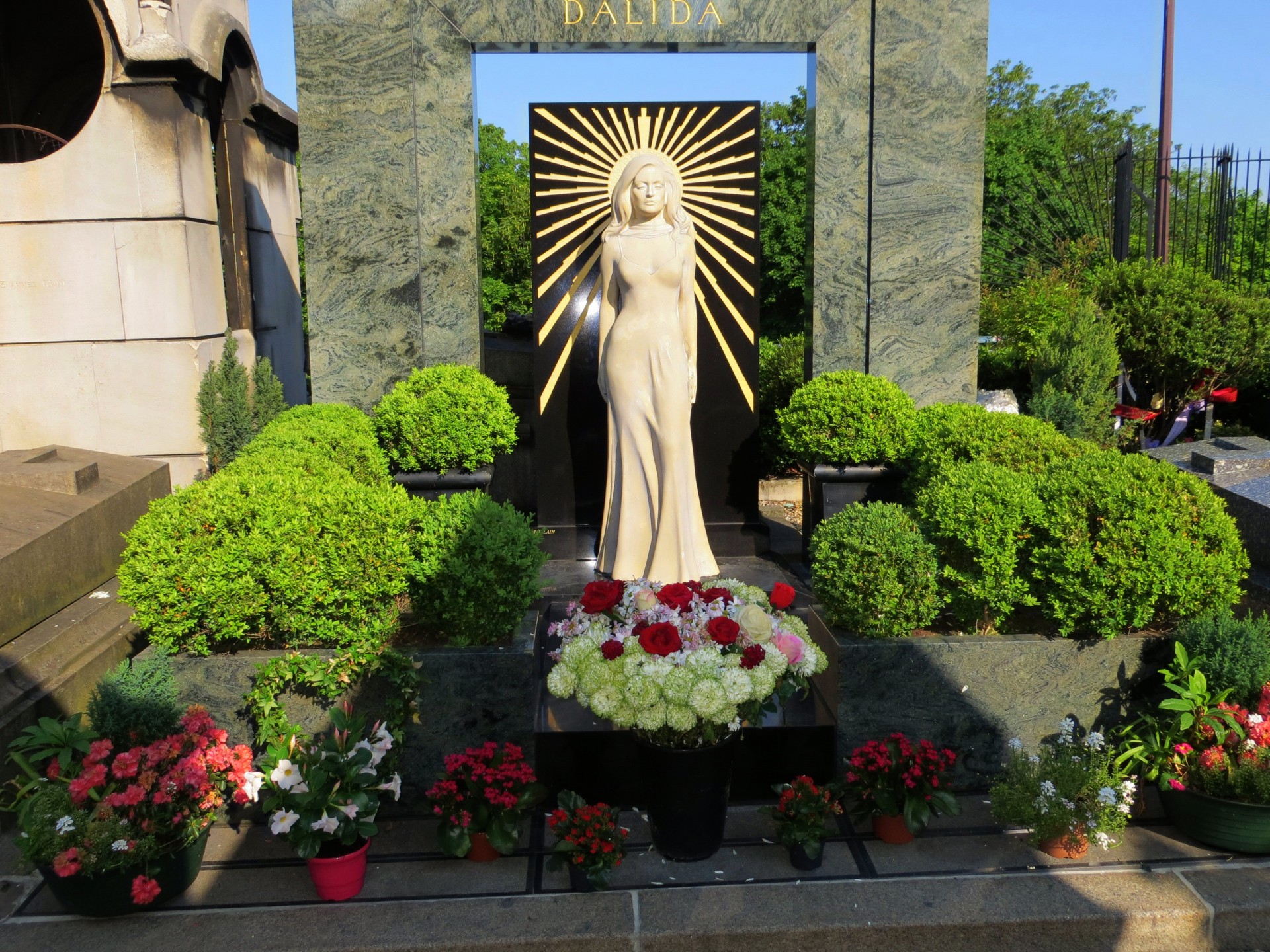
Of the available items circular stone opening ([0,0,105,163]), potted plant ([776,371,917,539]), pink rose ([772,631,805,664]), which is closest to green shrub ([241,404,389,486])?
pink rose ([772,631,805,664])

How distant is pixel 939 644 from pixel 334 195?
231 inches

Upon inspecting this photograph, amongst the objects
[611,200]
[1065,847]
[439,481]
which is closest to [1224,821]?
[1065,847]

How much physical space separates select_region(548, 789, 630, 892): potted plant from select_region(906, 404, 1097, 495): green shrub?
324cm

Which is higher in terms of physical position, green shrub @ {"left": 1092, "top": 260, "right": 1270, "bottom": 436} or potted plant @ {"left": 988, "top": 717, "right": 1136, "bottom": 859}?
green shrub @ {"left": 1092, "top": 260, "right": 1270, "bottom": 436}

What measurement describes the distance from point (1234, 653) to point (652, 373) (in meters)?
3.80

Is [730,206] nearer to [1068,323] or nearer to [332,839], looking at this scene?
[1068,323]

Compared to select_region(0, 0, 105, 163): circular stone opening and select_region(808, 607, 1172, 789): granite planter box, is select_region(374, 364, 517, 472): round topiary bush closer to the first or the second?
select_region(808, 607, 1172, 789): granite planter box

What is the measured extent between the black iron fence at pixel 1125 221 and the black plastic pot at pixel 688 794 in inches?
391

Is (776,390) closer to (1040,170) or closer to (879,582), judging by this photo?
(879,582)

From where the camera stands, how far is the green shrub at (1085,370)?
895cm

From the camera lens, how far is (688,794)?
13.9 ft

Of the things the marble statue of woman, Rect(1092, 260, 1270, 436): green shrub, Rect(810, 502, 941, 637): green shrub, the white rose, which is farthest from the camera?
Rect(1092, 260, 1270, 436): green shrub

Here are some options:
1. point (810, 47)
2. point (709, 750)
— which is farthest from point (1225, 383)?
point (709, 750)

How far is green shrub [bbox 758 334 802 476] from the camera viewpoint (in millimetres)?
10000
